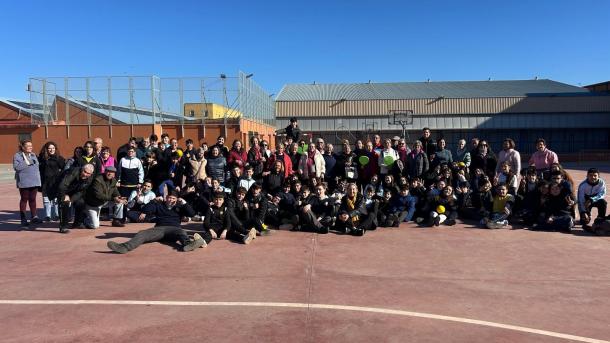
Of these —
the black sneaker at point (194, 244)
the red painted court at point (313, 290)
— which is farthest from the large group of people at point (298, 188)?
the red painted court at point (313, 290)

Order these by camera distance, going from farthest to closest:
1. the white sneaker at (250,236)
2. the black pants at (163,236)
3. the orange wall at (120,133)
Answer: the orange wall at (120,133) → the white sneaker at (250,236) → the black pants at (163,236)

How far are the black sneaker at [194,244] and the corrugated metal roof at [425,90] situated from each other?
129 feet

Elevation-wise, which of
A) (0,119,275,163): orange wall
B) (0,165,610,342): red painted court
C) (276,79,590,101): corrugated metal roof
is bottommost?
(0,165,610,342): red painted court

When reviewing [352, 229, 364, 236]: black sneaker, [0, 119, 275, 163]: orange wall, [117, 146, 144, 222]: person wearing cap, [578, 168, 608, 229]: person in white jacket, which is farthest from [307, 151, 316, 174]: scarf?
[0, 119, 275, 163]: orange wall

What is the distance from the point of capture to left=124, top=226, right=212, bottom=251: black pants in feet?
24.5

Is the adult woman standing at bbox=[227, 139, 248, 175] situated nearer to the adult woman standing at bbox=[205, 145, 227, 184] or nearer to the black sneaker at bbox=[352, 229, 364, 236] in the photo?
the adult woman standing at bbox=[205, 145, 227, 184]

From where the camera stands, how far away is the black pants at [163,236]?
7474mm

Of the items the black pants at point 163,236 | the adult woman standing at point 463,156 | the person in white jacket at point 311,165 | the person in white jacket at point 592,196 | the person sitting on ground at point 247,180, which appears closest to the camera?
the black pants at point 163,236

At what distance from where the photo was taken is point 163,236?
310 inches

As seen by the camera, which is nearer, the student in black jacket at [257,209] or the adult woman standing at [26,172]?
the student in black jacket at [257,209]

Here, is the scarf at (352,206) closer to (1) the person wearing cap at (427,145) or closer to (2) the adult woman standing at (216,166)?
(1) the person wearing cap at (427,145)

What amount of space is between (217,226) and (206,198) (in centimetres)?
172

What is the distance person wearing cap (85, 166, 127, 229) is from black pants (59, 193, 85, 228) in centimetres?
10

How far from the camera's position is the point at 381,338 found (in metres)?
4.07
